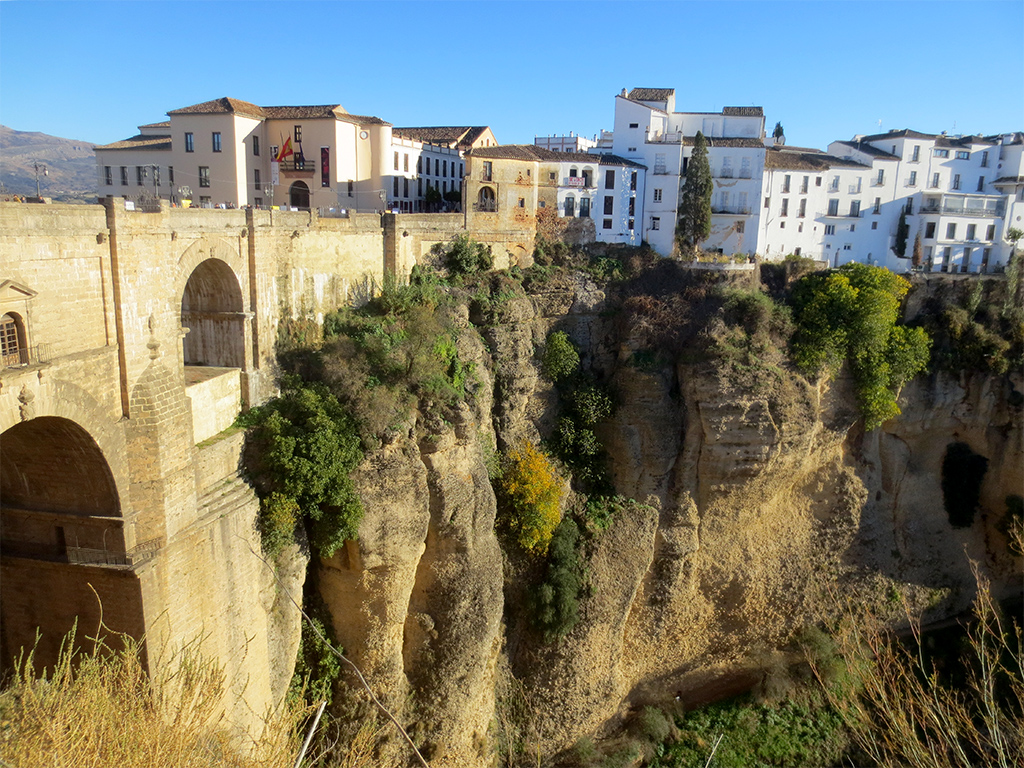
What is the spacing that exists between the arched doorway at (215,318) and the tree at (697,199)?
18.5 meters

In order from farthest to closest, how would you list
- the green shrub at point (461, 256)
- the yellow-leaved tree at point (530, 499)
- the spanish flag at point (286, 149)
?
1. the spanish flag at point (286, 149)
2. the green shrub at point (461, 256)
3. the yellow-leaved tree at point (530, 499)

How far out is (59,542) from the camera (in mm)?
14445

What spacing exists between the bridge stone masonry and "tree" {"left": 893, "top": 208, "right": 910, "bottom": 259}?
2939 centimetres

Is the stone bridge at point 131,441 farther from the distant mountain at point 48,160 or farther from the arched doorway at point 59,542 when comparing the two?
the distant mountain at point 48,160

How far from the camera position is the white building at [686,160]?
3131cm

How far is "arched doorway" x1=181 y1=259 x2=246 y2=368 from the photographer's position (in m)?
17.9

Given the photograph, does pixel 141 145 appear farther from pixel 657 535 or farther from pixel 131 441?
pixel 657 535

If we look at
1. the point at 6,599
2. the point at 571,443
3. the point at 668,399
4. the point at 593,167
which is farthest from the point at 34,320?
the point at 593,167

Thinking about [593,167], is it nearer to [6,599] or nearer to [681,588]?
[681,588]

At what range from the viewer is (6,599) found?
48.9 ft

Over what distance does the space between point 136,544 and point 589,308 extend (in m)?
16.5

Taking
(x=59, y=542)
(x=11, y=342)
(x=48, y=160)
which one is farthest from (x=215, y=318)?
(x=48, y=160)

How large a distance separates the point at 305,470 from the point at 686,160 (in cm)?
2288

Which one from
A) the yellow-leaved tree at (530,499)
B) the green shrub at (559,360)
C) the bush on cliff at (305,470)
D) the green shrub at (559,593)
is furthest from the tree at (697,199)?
the bush on cliff at (305,470)
